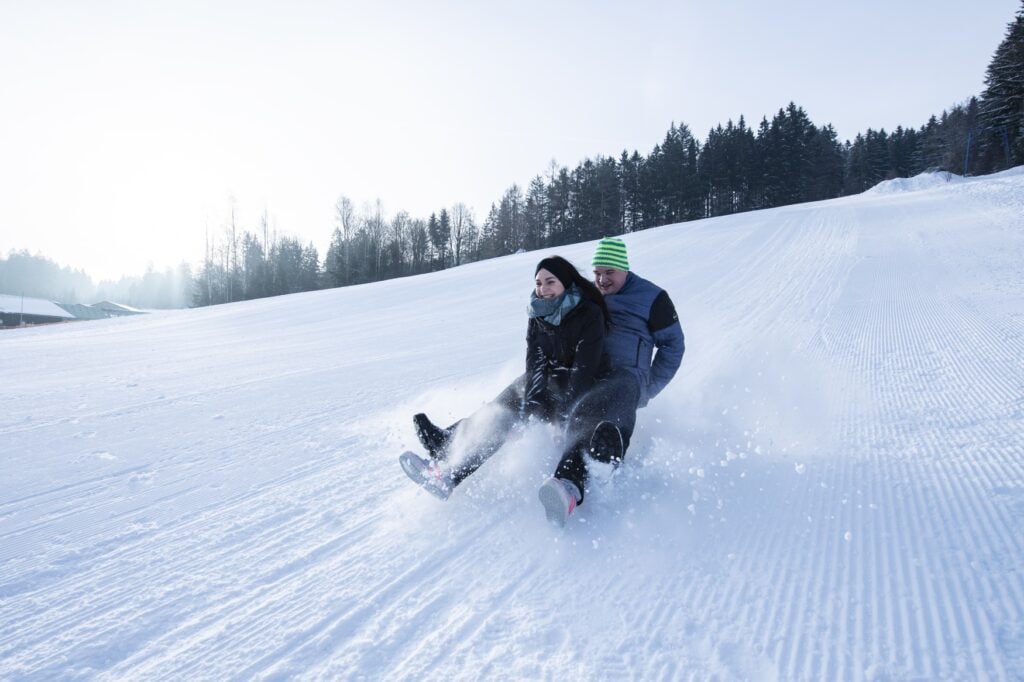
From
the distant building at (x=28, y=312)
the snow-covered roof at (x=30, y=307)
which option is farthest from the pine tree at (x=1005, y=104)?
the snow-covered roof at (x=30, y=307)

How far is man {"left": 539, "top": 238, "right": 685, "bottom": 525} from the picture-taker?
2.53m

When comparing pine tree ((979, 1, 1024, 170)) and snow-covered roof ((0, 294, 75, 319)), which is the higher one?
pine tree ((979, 1, 1024, 170))

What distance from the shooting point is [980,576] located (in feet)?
5.94

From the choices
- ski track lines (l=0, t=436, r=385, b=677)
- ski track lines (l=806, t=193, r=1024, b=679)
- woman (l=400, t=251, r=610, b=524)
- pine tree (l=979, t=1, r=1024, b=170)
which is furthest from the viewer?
pine tree (l=979, t=1, r=1024, b=170)

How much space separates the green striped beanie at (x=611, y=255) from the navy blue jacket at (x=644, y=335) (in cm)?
15

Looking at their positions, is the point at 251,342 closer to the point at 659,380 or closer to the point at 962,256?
the point at 659,380

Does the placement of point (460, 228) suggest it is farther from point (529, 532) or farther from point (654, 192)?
point (529, 532)

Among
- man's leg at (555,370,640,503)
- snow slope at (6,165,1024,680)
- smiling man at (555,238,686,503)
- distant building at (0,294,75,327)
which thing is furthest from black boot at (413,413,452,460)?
distant building at (0,294,75,327)

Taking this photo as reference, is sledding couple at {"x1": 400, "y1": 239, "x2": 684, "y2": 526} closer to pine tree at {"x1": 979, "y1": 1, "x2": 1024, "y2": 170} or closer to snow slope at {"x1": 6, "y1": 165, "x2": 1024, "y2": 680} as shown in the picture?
snow slope at {"x1": 6, "y1": 165, "x2": 1024, "y2": 680}

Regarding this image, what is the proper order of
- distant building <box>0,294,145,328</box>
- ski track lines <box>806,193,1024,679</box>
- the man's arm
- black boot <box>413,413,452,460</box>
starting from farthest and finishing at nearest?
distant building <box>0,294,145,328</box>
the man's arm
black boot <box>413,413,452,460</box>
ski track lines <box>806,193,1024,679</box>

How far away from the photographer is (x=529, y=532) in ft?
7.76

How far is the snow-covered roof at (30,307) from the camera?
46.2 metres

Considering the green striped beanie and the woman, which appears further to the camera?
the green striped beanie

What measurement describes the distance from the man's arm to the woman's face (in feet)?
2.38
